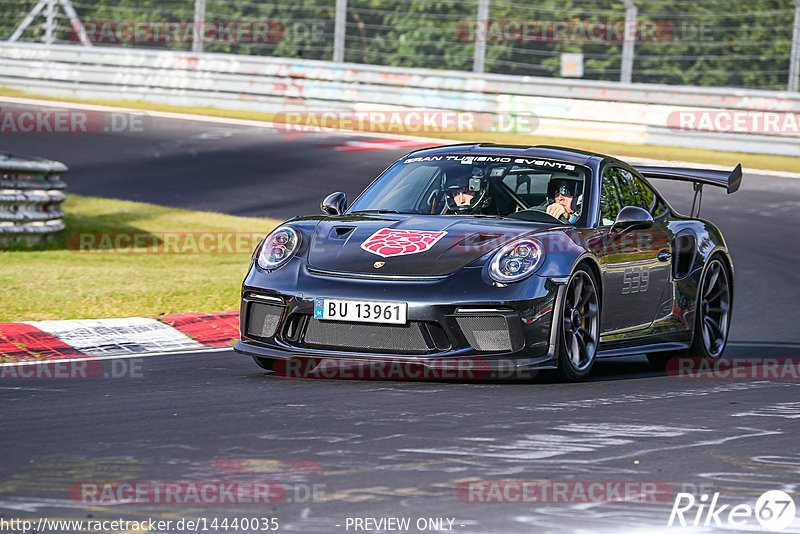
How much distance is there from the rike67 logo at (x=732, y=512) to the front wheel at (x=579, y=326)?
95.4 inches

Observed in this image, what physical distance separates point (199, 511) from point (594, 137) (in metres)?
18.3

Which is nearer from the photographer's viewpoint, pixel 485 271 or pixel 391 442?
pixel 391 442

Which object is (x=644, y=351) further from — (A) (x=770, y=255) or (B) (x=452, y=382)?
(A) (x=770, y=255)

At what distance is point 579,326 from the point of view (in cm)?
705

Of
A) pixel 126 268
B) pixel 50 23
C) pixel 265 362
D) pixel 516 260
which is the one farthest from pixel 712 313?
pixel 50 23

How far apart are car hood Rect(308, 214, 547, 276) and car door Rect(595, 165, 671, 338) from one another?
1.77 feet

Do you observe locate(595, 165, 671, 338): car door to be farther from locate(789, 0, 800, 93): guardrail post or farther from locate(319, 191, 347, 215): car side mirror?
locate(789, 0, 800, 93): guardrail post

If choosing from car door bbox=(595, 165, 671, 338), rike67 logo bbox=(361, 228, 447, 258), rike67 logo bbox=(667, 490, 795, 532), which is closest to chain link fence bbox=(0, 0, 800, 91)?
car door bbox=(595, 165, 671, 338)

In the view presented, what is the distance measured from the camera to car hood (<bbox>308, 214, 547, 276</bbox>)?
667cm

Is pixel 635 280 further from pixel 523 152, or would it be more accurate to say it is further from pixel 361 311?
pixel 361 311

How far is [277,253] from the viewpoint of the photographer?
23.1ft

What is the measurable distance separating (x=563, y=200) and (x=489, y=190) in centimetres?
42

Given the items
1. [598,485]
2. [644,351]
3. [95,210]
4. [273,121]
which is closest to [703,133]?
[273,121]

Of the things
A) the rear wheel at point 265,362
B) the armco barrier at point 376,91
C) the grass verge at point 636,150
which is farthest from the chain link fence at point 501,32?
the rear wheel at point 265,362
